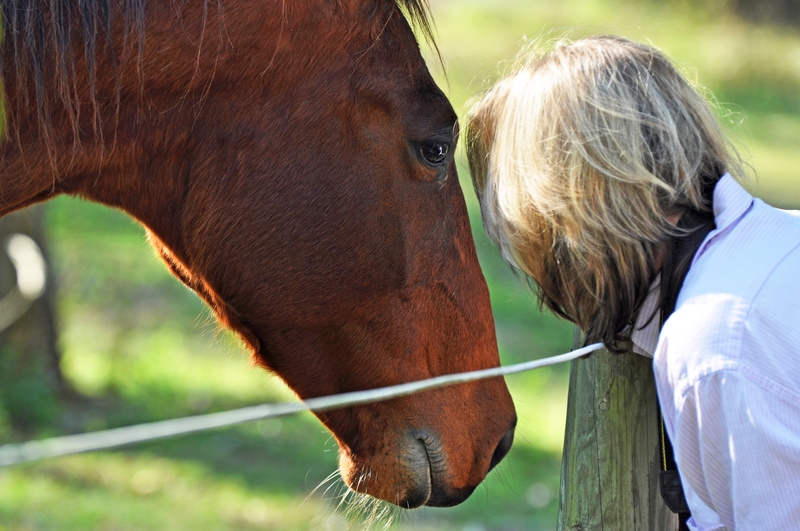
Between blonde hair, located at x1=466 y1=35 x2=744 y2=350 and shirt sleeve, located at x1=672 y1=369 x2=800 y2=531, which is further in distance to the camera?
blonde hair, located at x1=466 y1=35 x2=744 y2=350

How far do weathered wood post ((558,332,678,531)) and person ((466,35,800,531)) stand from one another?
4.5 inches

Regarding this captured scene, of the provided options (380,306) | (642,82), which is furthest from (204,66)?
(642,82)

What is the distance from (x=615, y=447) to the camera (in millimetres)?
1948

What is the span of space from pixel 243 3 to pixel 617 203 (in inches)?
Answer: 37.0

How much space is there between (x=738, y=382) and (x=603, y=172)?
484mm

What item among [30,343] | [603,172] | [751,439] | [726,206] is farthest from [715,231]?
[30,343]

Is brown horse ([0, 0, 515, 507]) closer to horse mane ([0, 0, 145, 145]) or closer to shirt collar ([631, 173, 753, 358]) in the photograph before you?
horse mane ([0, 0, 145, 145])

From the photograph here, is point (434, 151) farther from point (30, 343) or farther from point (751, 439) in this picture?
point (30, 343)

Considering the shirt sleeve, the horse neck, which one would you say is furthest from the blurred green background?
the shirt sleeve

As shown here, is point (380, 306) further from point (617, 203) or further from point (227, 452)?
point (227, 452)

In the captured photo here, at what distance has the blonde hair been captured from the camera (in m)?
1.71

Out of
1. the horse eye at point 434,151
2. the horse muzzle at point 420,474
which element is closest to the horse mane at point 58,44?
the horse eye at point 434,151

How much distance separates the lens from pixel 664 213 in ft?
5.75

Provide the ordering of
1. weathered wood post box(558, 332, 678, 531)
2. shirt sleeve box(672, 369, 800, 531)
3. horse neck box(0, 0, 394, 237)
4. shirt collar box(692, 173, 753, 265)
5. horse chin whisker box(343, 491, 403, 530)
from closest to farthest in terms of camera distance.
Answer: shirt sleeve box(672, 369, 800, 531)
shirt collar box(692, 173, 753, 265)
horse neck box(0, 0, 394, 237)
weathered wood post box(558, 332, 678, 531)
horse chin whisker box(343, 491, 403, 530)
